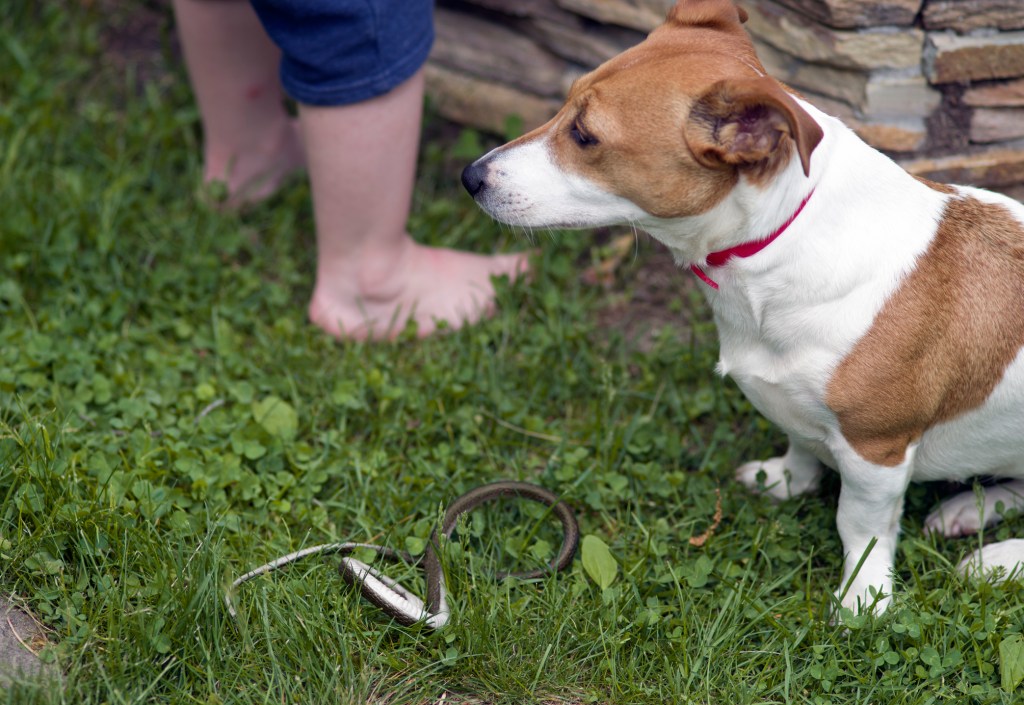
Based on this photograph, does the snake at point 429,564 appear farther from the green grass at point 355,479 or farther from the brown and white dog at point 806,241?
the brown and white dog at point 806,241

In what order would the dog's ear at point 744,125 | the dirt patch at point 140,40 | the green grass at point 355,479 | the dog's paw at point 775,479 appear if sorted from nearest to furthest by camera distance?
the dog's ear at point 744,125
the green grass at point 355,479
the dog's paw at point 775,479
the dirt patch at point 140,40

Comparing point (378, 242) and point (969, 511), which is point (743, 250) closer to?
point (969, 511)

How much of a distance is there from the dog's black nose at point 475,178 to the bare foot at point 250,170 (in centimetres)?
163

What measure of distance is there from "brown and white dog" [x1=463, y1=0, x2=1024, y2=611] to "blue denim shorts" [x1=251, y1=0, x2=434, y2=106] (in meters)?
0.59

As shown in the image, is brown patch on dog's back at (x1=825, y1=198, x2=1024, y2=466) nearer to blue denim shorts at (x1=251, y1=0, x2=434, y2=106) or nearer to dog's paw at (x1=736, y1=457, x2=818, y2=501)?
dog's paw at (x1=736, y1=457, x2=818, y2=501)

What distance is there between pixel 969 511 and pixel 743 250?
105 cm

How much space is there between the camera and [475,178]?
8.16ft

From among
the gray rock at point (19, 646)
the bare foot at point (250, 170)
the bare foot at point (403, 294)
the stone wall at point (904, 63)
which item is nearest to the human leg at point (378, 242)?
the bare foot at point (403, 294)

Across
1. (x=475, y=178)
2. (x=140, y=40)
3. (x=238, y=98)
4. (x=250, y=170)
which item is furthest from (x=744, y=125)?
(x=140, y=40)

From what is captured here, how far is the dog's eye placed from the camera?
2.33m

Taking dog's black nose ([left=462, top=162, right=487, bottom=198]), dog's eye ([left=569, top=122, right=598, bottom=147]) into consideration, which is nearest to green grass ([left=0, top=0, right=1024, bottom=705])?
dog's black nose ([left=462, top=162, right=487, bottom=198])

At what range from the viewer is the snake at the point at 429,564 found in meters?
2.42

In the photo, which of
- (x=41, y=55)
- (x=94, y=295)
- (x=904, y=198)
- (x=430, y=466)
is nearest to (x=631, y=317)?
(x=430, y=466)

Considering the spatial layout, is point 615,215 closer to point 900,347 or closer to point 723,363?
point 723,363
